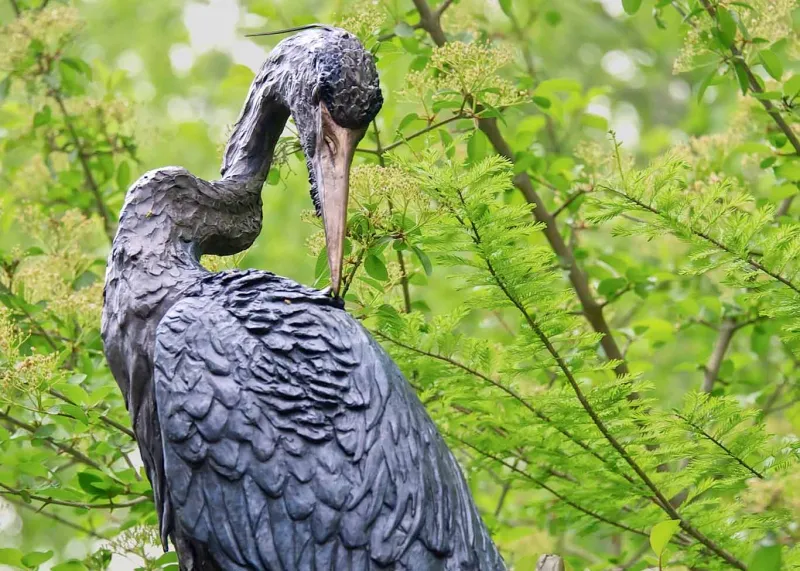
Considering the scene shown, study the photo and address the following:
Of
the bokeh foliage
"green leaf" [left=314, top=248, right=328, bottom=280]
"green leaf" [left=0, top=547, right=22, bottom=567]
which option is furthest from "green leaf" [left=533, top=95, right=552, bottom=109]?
"green leaf" [left=0, top=547, right=22, bottom=567]

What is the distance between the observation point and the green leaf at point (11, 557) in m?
3.58

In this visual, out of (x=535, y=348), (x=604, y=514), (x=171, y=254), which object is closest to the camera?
(x=171, y=254)

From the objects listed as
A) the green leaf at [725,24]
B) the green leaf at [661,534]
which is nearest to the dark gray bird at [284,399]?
the green leaf at [661,534]

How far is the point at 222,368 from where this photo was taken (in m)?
2.41

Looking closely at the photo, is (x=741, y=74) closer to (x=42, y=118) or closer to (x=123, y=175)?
(x=123, y=175)

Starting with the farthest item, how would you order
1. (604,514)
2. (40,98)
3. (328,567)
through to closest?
(40,98) → (604,514) → (328,567)

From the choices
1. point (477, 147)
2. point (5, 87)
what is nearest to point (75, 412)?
point (477, 147)

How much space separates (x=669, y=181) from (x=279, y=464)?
154 cm

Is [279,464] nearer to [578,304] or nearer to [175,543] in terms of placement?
[175,543]

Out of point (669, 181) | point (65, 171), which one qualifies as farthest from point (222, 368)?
point (65, 171)

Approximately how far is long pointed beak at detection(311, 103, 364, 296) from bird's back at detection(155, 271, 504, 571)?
0.17 metres

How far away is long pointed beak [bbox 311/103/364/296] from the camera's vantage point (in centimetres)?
248

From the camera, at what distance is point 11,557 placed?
3602 mm

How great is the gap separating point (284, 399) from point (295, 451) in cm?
11
